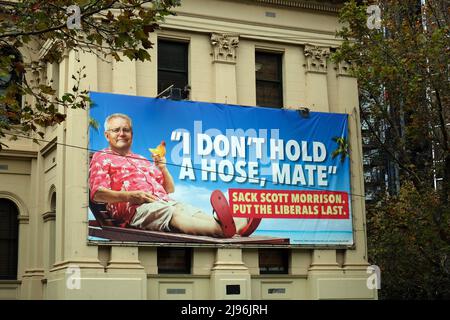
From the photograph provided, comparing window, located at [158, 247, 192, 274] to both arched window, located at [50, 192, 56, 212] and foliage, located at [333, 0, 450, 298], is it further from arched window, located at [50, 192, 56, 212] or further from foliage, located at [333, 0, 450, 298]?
foliage, located at [333, 0, 450, 298]

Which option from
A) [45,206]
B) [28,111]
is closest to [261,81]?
[45,206]

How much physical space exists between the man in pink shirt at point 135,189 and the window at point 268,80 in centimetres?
481

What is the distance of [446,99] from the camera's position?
950 inches

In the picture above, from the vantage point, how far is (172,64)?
82.5ft

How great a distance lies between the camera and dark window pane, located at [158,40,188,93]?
81.7 feet

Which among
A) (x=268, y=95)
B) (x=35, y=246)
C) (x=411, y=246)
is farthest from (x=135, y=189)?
(x=411, y=246)

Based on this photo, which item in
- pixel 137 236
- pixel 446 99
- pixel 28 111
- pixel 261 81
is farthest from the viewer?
pixel 261 81

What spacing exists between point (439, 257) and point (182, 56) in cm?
1145

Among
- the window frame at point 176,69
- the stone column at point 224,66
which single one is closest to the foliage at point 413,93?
the stone column at point 224,66

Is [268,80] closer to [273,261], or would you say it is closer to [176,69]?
[176,69]

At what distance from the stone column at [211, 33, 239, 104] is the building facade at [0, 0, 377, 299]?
0.04 m

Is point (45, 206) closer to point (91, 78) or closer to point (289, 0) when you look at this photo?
point (91, 78)

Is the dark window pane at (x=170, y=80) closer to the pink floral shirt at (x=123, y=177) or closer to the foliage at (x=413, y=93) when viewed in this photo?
the pink floral shirt at (x=123, y=177)

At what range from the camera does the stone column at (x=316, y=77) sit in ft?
86.5
